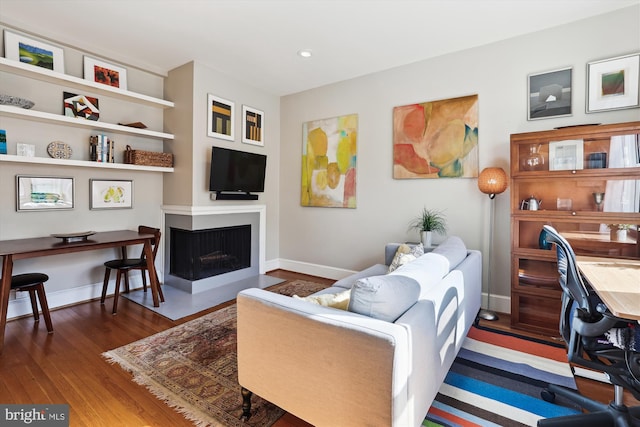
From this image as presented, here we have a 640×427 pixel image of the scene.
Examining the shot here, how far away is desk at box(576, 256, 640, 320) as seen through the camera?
3.96 feet

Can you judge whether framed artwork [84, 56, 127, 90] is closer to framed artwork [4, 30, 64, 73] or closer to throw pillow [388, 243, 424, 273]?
framed artwork [4, 30, 64, 73]

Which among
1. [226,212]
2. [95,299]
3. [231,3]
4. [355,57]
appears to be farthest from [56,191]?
[355,57]

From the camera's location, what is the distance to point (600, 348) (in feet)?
4.72

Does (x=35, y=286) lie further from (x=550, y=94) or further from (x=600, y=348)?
(x=550, y=94)

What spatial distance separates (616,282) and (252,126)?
4099mm

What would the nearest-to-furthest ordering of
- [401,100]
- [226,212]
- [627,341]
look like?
[627,341], [401,100], [226,212]

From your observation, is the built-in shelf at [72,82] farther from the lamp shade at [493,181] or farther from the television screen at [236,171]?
the lamp shade at [493,181]

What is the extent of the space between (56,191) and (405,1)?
3807mm

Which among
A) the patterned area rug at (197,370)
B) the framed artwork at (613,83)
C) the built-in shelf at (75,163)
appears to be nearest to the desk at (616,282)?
the framed artwork at (613,83)

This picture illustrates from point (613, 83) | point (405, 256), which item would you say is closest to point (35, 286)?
point (405, 256)

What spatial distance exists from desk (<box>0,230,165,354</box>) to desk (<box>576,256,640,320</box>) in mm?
3543

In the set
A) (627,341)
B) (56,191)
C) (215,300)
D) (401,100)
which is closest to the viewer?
(627,341)

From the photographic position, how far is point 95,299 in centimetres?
344

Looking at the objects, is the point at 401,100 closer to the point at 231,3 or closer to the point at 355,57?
the point at 355,57
